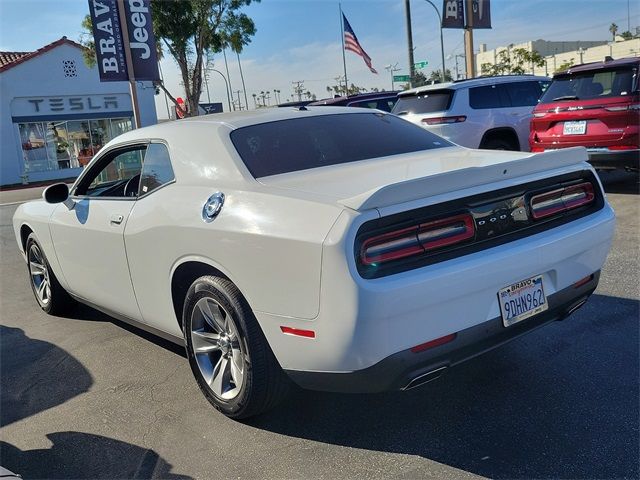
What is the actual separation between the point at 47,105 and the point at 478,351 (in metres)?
30.9

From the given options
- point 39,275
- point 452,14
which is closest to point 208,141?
point 39,275

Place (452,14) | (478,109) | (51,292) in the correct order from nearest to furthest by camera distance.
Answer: (51,292), (478,109), (452,14)

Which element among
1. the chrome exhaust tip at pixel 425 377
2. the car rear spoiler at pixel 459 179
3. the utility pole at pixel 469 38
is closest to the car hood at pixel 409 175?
the car rear spoiler at pixel 459 179

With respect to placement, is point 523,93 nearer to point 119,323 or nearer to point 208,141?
point 119,323

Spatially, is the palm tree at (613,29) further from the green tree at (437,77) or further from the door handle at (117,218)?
the door handle at (117,218)

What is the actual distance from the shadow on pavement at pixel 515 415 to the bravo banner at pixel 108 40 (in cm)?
1473

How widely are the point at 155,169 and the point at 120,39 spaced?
13883mm

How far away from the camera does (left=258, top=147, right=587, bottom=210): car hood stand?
252 cm

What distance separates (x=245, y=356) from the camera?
286cm

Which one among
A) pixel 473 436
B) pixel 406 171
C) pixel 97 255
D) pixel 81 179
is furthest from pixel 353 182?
pixel 81 179

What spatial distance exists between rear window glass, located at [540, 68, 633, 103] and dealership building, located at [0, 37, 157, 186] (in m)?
25.9

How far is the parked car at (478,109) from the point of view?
9.71 meters

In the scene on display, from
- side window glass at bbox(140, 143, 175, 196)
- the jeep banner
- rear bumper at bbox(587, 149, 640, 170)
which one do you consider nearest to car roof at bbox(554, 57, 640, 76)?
rear bumper at bbox(587, 149, 640, 170)

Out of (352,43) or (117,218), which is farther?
(352,43)
